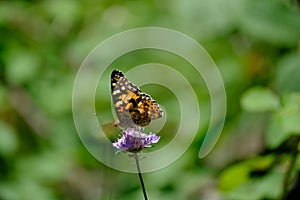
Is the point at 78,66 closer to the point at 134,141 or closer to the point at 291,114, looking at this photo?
the point at 291,114

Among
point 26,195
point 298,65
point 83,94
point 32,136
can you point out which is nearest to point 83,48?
point 83,94

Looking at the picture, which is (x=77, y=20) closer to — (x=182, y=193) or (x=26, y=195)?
(x=26, y=195)

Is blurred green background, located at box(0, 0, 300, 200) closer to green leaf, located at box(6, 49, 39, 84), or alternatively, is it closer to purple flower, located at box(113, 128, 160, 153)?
green leaf, located at box(6, 49, 39, 84)

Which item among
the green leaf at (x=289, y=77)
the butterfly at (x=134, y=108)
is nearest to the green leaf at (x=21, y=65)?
the green leaf at (x=289, y=77)

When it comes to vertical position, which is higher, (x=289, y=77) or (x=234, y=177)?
(x=289, y=77)

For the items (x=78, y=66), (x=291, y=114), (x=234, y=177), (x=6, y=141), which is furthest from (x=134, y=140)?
(x=78, y=66)

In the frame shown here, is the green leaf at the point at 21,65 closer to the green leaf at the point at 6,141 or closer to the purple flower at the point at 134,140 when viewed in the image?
the green leaf at the point at 6,141

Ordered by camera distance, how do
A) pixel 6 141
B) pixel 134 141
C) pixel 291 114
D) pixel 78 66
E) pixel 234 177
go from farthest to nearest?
pixel 78 66
pixel 6 141
pixel 234 177
pixel 291 114
pixel 134 141

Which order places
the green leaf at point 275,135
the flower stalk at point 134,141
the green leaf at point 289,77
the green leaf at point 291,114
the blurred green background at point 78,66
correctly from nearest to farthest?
1. the flower stalk at point 134,141
2. the green leaf at point 291,114
3. the green leaf at point 275,135
4. the green leaf at point 289,77
5. the blurred green background at point 78,66
